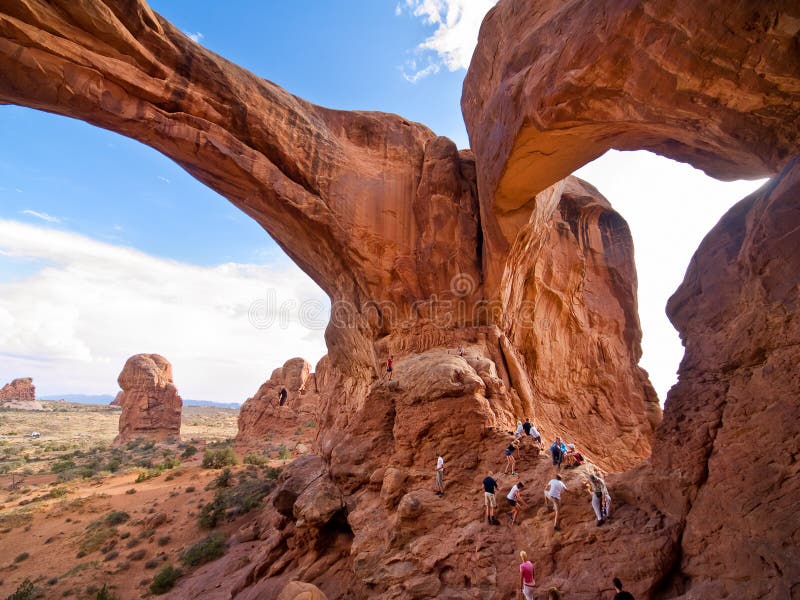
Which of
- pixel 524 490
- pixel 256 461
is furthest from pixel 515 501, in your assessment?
pixel 256 461

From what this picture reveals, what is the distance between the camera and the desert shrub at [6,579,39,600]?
13446mm

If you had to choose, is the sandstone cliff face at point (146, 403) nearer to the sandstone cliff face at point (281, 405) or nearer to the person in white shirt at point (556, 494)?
the sandstone cliff face at point (281, 405)

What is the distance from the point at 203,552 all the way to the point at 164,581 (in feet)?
6.30

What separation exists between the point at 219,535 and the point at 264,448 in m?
16.6

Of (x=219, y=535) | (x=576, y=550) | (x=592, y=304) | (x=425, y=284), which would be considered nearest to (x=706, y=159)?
(x=576, y=550)

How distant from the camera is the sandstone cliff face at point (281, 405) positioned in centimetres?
3647

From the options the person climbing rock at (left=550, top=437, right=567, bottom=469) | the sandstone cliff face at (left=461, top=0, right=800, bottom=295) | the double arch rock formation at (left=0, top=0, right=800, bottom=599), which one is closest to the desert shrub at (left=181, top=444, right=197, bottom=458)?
the double arch rock formation at (left=0, top=0, right=800, bottom=599)

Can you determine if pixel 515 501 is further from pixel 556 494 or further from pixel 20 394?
pixel 20 394

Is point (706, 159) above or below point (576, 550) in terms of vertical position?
above

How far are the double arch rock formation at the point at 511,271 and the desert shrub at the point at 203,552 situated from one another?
6.69ft

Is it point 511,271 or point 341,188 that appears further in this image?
point 341,188

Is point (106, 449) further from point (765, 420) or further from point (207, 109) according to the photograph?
point (765, 420)

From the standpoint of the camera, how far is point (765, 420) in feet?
17.7

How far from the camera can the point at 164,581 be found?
1409 cm
